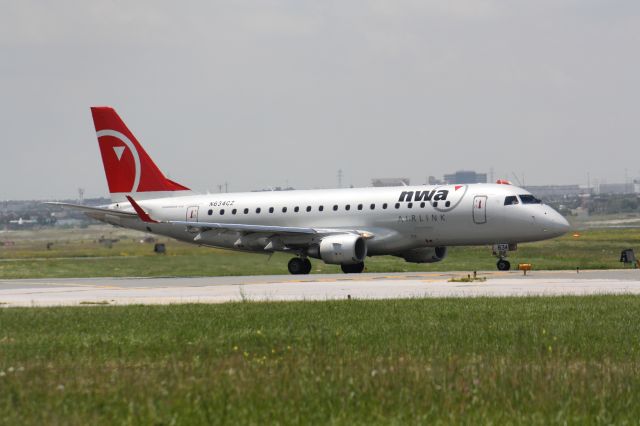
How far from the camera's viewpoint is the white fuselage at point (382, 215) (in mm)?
42812

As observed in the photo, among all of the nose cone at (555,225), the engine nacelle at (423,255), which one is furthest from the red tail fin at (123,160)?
the nose cone at (555,225)

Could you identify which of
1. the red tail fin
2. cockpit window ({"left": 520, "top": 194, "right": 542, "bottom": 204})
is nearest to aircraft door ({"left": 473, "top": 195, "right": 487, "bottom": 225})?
cockpit window ({"left": 520, "top": 194, "right": 542, "bottom": 204})

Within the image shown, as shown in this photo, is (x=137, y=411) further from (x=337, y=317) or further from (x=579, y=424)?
(x=337, y=317)

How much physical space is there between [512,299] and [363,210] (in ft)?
69.2

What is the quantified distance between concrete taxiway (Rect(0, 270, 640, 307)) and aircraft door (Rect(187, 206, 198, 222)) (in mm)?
10308

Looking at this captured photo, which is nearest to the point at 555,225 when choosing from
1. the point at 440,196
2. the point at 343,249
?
the point at 440,196

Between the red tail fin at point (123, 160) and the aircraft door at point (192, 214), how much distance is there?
6.62 ft

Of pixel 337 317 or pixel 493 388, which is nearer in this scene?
pixel 493 388

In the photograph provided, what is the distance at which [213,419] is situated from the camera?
1009cm

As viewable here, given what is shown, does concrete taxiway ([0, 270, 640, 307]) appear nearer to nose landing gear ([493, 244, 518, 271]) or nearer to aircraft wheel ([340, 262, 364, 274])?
nose landing gear ([493, 244, 518, 271])

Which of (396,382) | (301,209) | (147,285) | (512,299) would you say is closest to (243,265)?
(301,209)

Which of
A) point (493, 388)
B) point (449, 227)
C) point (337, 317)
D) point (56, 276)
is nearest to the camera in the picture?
point (493, 388)

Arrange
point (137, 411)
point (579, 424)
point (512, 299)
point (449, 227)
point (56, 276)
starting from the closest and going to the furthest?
point (579, 424), point (137, 411), point (512, 299), point (449, 227), point (56, 276)

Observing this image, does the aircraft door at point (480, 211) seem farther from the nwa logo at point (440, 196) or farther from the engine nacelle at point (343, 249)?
the engine nacelle at point (343, 249)
